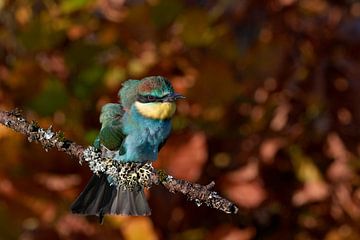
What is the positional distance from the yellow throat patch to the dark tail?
0.14m

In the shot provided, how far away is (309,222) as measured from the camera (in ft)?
9.95

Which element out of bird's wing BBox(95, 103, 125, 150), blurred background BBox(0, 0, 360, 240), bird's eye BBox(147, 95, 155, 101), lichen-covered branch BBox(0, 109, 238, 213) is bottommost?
lichen-covered branch BBox(0, 109, 238, 213)

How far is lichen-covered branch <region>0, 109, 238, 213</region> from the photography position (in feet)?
2.67

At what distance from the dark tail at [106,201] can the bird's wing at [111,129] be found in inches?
2.3

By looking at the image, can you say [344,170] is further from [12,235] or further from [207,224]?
[12,235]

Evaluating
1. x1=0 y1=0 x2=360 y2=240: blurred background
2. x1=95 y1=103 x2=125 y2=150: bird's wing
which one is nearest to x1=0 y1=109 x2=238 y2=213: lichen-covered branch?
x1=95 y1=103 x2=125 y2=150: bird's wing

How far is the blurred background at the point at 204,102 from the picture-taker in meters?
2.45

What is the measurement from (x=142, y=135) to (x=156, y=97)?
0.13m

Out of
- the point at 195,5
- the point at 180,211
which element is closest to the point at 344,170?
the point at 180,211

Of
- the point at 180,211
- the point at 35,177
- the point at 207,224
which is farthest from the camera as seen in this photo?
the point at 207,224

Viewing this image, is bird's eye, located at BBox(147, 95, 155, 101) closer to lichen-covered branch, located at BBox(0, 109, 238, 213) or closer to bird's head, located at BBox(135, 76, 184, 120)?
bird's head, located at BBox(135, 76, 184, 120)

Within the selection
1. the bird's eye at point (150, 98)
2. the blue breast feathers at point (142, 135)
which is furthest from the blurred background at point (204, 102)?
the bird's eye at point (150, 98)

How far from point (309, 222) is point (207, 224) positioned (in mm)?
498

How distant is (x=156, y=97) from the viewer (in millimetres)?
1104
